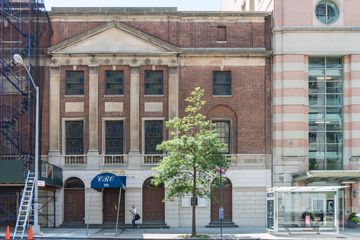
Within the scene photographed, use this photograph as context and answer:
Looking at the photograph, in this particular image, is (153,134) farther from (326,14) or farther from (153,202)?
(326,14)

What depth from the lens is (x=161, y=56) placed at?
45281 millimetres

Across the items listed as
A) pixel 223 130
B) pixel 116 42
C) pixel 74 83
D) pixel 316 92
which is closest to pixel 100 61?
pixel 116 42

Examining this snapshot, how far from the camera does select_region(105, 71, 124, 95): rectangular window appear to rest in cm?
4531

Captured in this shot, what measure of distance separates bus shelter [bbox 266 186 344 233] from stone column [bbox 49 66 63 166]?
14.5m

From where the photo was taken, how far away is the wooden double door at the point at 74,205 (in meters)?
44.5

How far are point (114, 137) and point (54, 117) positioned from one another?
416 cm

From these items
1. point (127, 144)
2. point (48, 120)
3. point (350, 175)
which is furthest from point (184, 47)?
point (350, 175)

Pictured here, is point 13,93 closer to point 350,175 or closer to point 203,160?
point 203,160

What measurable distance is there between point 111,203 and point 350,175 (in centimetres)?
1544

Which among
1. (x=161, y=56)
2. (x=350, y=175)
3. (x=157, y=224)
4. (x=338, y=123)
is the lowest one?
(x=157, y=224)

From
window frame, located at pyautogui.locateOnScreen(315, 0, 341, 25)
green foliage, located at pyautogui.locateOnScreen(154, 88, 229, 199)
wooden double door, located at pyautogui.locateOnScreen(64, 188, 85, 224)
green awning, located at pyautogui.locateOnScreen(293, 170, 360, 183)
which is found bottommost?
wooden double door, located at pyautogui.locateOnScreen(64, 188, 85, 224)

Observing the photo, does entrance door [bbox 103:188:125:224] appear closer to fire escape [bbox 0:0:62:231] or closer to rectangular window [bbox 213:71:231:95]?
fire escape [bbox 0:0:62:231]

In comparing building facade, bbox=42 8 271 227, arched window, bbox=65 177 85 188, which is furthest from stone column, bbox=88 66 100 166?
arched window, bbox=65 177 85 188

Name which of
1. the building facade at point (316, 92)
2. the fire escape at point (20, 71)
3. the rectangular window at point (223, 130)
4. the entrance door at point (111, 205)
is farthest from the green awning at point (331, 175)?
the fire escape at point (20, 71)
